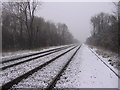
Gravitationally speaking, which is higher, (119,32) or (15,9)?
(15,9)

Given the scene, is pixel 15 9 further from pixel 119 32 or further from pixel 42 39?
pixel 119 32

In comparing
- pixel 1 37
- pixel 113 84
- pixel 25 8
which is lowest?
pixel 113 84

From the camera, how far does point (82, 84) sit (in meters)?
6.62

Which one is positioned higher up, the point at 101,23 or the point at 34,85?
the point at 101,23

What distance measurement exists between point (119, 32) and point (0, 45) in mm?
20135

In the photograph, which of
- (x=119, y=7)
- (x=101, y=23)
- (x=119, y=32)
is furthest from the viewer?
(x=101, y=23)

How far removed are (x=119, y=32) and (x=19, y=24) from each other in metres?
29.9

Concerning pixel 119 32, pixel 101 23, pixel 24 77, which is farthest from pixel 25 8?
pixel 101 23

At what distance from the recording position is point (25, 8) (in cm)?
3691

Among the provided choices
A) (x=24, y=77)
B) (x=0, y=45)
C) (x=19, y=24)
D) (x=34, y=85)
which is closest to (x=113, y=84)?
(x=34, y=85)

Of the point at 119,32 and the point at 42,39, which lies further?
the point at 42,39

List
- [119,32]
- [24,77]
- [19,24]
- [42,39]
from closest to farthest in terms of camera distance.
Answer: [24,77] < [119,32] < [19,24] < [42,39]

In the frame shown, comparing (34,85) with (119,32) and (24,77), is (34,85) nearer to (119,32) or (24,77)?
(24,77)

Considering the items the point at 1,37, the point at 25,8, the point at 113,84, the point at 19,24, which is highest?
the point at 25,8
